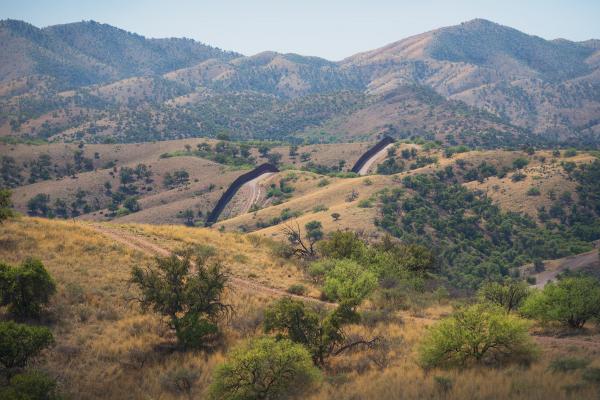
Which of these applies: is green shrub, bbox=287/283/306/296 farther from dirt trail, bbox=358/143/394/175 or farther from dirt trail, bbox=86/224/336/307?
dirt trail, bbox=358/143/394/175

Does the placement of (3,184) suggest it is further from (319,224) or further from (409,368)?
(409,368)

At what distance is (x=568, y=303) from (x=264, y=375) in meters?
14.5

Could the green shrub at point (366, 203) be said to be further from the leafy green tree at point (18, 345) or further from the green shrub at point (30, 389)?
the green shrub at point (30, 389)

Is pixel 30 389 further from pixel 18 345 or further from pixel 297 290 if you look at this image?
pixel 297 290

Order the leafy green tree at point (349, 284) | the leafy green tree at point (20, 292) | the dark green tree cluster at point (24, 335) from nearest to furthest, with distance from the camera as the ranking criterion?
the dark green tree cluster at point (24, 335), the leafy green tree at point (20, 292), the leafy green tree at point (349, 284)

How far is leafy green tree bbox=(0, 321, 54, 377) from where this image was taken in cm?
1666

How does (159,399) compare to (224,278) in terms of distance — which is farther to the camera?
(224,278)

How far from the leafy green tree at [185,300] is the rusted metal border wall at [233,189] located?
96.9 m

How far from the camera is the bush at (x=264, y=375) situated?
1598 cm

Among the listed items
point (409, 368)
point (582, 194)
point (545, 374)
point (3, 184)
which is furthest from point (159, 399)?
point (3, 184)

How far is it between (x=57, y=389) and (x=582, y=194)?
11483 cm

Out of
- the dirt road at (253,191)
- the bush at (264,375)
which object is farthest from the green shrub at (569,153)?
the bush at (264,375)

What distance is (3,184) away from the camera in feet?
504

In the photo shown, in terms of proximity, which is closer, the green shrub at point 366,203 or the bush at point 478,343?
the bush at point 478,343
